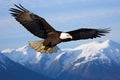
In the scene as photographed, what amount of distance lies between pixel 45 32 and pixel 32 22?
0.85 m

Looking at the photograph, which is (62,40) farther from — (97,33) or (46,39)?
(97,33)

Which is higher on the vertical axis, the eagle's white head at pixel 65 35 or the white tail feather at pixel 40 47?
the eagle's white head at pixel 65 35

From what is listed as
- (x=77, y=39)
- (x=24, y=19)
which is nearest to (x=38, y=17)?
(x=24, y=19)

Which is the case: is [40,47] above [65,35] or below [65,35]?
below

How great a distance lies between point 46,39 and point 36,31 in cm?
62

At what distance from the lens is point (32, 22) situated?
15086mm

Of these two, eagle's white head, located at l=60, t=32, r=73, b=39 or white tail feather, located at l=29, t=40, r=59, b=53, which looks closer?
eagle's white head, located at l=60, t=32, r=73, b=39

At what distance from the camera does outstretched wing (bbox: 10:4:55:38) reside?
47.3 ft

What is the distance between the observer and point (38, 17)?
1517 centimetres

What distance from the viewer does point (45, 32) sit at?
14422 millimetres

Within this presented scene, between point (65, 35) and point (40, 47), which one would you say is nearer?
point (65, 35)

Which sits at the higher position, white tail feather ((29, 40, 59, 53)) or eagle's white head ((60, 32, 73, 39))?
eagle's white head ((60, 32, 73, 39))

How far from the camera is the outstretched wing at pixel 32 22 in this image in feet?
47.3

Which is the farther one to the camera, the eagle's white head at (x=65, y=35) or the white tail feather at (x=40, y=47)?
the white tail feather at (x=40, y=47)
